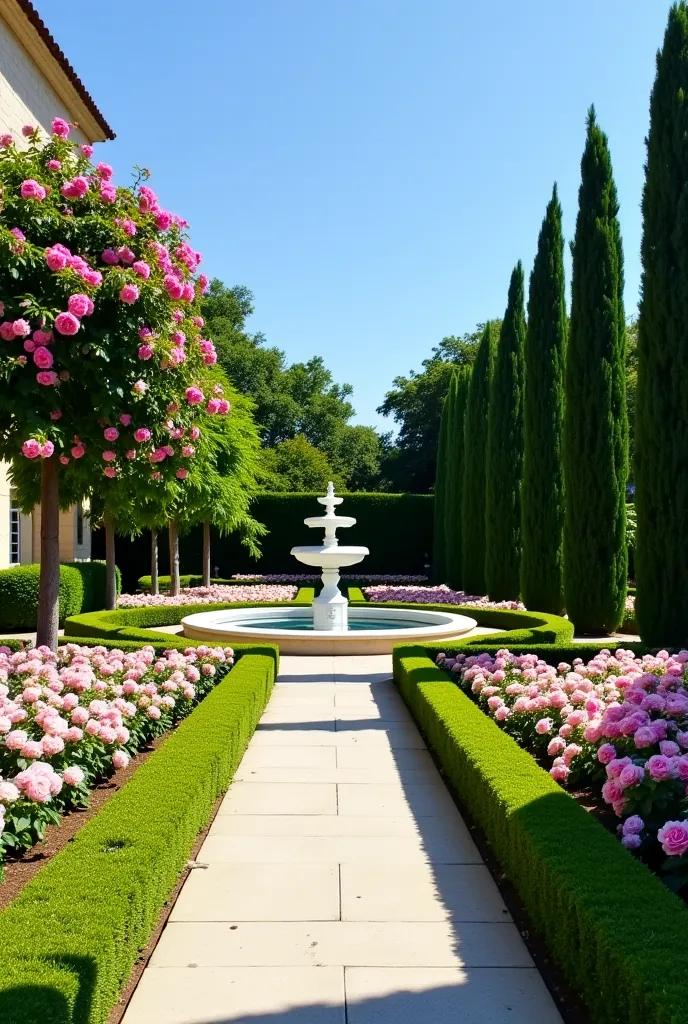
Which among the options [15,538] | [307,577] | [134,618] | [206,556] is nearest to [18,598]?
[134,618]

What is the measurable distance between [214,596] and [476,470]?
7.25m

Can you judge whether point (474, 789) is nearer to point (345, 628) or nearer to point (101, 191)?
point (101, 191)

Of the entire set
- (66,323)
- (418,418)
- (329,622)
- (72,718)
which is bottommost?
(329,622)

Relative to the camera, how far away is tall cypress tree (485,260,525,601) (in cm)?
1773

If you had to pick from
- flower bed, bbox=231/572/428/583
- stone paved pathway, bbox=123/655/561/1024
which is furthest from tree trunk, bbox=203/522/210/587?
stone paved pathway, bbox=123/655/561/1024

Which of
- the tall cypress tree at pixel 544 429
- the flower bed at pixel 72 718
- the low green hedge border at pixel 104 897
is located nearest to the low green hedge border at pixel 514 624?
the tall cypress tree at pixel 544 429

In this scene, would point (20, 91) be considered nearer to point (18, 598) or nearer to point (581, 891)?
point (18, 598)

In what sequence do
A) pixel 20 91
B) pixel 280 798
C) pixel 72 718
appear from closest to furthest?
pixel 72 718
pixel 280 798
pixel 20 91

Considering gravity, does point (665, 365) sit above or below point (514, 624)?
above

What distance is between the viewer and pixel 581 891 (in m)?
2.97

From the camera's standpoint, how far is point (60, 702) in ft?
17.0

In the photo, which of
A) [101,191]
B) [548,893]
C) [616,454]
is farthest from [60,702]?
[616,454]

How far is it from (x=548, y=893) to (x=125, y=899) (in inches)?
63.4

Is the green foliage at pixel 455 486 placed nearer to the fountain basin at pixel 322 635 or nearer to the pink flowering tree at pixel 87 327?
the fountain basin at pixel 322 635
